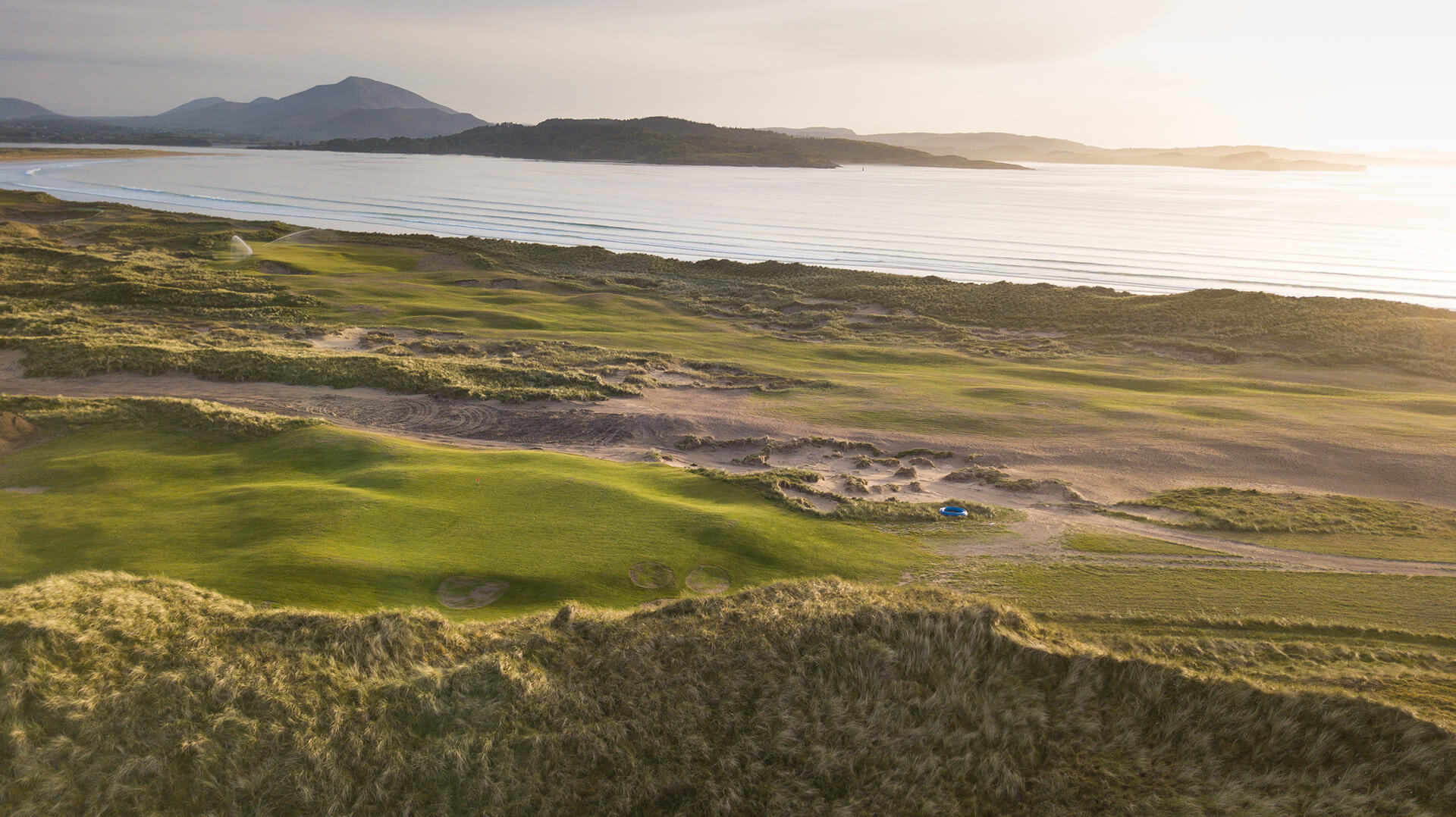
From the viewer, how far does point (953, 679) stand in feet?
28.3

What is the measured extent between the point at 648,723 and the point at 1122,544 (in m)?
11.8

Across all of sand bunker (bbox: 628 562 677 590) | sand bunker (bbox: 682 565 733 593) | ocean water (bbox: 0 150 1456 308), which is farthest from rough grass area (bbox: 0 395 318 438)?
ocean water (bbox: 0 150 1456 308)

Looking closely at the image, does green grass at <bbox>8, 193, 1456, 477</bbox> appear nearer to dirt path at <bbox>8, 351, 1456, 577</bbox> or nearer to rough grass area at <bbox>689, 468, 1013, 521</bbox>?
dirt path at <bbox>8, 351, 1456, 577</bbox>

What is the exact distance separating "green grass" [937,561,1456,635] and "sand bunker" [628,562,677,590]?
5.14 metres

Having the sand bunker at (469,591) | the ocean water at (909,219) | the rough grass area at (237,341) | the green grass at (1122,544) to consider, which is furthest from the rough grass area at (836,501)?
the ocean water at (909,219)

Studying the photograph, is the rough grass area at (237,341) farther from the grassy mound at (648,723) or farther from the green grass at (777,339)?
the grassy mound at (648,723)

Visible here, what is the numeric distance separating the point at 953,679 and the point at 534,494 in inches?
417

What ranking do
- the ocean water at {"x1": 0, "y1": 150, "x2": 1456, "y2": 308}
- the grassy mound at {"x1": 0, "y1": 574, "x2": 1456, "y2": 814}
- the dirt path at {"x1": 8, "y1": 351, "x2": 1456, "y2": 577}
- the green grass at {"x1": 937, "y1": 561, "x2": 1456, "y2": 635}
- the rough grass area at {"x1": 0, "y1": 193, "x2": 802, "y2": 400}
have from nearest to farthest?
the grassy mound at {"x1": 0, "y1": 574, "x2": 1456, "y2": 814}, the green grass at {"x1": 937, "y1": 561, "x2": 1456, "y2": 635}, the dirt path at {"x1": 8, "y1": 351, "x2": 1456, "y2": 577}, the rough grass area at {"x1": 0, "y1": 193, "x2": 802, "y2": 400}, the ocean water at {"x1": 0, "y1": 150, "x2": 1456, "y2": 308}

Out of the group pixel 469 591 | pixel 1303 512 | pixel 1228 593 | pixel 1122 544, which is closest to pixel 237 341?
pixel 469 591

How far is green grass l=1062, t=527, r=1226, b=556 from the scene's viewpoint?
15.8m

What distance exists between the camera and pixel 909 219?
116m

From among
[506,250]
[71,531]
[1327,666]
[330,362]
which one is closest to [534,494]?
[71,531]

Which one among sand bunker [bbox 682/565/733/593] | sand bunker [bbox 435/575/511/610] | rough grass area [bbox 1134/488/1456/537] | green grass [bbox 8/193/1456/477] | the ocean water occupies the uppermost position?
the ocean water

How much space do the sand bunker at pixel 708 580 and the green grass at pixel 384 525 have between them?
0.19 metres
